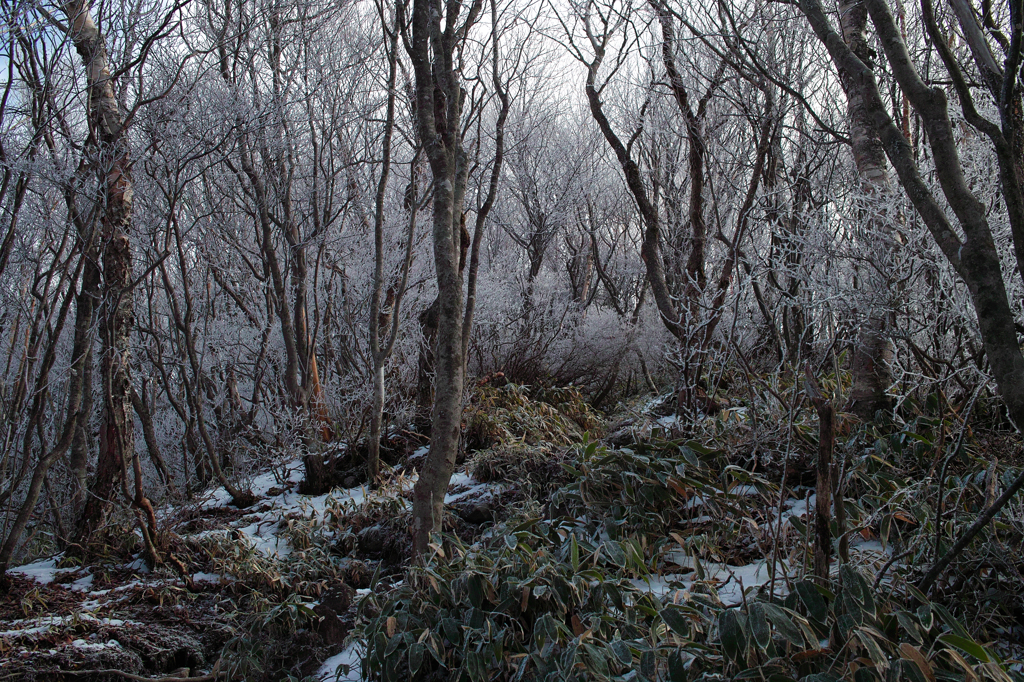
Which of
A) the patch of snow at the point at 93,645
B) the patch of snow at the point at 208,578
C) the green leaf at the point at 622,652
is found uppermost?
the green leaf at the point at 622,652

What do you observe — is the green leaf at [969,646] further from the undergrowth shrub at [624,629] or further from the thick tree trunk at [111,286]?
the thick tree trunk at [111,286]

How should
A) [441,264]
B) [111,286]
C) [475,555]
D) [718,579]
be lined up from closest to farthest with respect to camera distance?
[718,579] < [475,555] < [441,264] < [111,286]

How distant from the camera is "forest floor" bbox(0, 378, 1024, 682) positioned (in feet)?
6.90

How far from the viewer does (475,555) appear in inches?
95.1

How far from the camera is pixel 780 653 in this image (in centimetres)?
170

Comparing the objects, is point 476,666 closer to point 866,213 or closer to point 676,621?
point 676,621

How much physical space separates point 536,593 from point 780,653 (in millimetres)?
731

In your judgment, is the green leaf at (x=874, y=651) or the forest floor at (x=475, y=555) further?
the forest floor at (x=475, y=555)

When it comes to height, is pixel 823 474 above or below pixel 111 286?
below

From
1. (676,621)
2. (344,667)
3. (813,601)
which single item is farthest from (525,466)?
(813,601)

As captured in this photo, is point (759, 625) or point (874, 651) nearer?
point (874, 651)

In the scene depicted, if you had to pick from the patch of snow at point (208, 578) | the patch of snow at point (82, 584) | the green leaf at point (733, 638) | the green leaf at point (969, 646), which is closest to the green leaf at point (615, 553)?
the green leaf at point (733, 638)

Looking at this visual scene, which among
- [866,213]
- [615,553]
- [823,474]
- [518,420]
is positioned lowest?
[615,553]

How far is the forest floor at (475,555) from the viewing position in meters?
2.10
